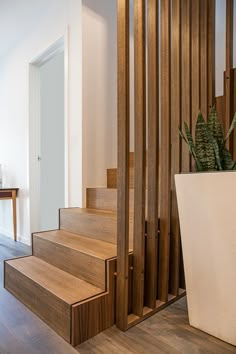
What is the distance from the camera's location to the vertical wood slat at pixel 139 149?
1.45 metres

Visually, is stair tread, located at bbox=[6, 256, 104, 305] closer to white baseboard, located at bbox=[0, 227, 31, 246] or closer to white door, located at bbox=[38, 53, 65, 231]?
white baseboard, located at bbox=[0, 227, 31, 246]

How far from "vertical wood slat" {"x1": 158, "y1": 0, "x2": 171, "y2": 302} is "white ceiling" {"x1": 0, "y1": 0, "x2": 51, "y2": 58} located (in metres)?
1.62

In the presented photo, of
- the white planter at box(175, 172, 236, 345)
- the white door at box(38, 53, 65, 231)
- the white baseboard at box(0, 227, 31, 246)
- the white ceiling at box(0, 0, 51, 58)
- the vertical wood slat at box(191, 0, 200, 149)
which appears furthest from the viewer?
the white door at box(38, 53, 65, 231)

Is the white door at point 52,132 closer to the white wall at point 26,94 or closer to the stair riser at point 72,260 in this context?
the white wall at point 26,94

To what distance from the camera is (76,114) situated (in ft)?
8.19

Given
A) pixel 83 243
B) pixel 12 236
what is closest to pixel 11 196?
pixel 12 236

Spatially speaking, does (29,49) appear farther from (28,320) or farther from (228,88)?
(28,320)

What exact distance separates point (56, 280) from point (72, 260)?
0.51ft

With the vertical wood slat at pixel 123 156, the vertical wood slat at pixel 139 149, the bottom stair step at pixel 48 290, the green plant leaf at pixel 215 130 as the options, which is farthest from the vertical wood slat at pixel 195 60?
the bottom stair step at pixel 48 290

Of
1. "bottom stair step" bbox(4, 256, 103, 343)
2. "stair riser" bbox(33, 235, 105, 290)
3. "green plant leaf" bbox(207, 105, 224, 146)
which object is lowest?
"bottom stair step" bbox(4, 256, 103, 343)

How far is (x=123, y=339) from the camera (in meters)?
1.31

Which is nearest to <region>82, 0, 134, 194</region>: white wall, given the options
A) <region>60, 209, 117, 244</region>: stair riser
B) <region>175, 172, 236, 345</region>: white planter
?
<region>60, 209, 117, 244</region>: stair riser

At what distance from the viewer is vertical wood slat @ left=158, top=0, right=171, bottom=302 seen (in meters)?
1.64

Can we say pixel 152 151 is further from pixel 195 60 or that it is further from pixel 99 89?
pixel 99 89
